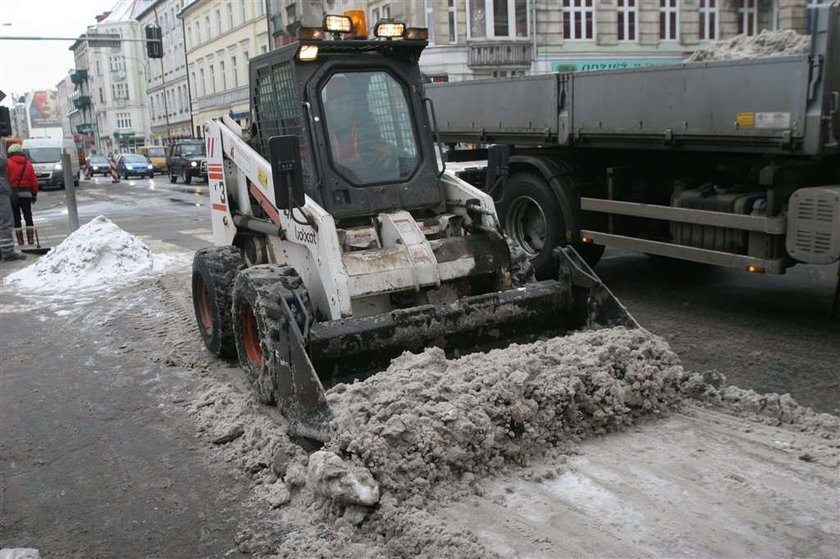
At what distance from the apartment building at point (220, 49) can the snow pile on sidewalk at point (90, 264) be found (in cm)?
3661


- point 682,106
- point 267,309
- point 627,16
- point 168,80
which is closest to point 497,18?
point 627,16

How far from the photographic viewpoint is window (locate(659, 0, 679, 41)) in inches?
1312

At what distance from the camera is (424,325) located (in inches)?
194

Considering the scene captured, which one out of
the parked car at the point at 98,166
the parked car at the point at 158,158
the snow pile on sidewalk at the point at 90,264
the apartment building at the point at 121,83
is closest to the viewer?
the snow pile on sidewalk at the point at 90,264

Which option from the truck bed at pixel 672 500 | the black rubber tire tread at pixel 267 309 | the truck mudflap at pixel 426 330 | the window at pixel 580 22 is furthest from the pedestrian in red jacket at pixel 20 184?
the window at pixel 580 22

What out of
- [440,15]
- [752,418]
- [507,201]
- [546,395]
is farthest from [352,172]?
[440,15]

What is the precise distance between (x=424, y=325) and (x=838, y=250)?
11.5 ft

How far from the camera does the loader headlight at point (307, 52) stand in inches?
212

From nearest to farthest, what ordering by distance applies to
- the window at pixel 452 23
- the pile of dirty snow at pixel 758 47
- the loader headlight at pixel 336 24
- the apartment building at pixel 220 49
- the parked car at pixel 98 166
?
the loader headlight at pixel 336 24 < the pile of dirty snow at pixel 758 47 < the window at pixel 452 23 < the apartment building at pixel 220 49 < the parked car at pixel 98 166

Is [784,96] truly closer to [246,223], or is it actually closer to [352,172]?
[352,172]

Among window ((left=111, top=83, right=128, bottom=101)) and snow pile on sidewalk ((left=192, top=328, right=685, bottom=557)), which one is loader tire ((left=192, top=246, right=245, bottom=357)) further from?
window ((left=111, top=83, right=128, bottom=101))

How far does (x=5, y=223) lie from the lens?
1267 centimetres

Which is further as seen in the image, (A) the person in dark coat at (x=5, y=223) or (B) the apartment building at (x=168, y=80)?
(B) the apartment building at (x=168, y=80)

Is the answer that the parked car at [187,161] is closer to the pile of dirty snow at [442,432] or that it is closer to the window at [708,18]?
the window at [708,18]
